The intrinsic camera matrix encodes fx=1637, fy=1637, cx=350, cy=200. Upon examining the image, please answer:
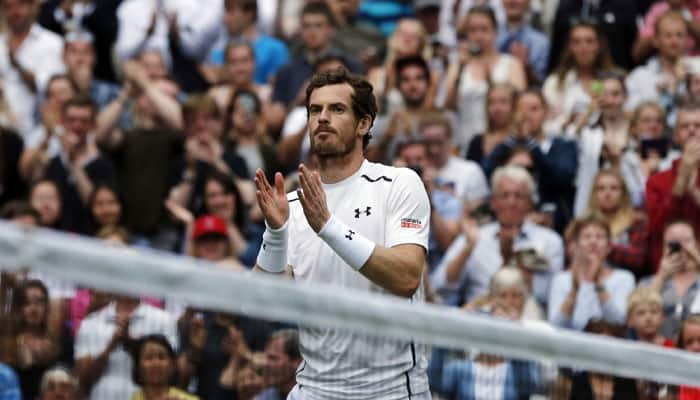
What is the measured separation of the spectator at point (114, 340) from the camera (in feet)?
21.1

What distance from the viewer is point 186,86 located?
15805mm

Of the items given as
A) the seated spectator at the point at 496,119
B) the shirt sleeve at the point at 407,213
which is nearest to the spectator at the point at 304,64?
the seated spectator at the point at 496,119

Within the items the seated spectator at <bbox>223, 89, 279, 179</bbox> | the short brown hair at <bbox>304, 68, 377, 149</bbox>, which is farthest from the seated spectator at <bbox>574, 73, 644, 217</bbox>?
the short brown hair at <bbox>304, 68, 377, 149</bbox>

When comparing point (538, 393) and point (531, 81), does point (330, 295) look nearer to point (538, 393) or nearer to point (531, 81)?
point (538, 393)

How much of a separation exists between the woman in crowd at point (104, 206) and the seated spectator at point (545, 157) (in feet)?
10.1

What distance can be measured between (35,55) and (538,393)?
30.8ft

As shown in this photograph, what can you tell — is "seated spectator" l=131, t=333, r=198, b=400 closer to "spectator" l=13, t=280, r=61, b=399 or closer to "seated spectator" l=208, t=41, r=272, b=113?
"spectator" l=13, t=280, r=61, b=399

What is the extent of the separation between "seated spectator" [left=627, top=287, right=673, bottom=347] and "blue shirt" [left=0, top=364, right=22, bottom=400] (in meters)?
5.94

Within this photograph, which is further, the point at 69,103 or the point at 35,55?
the point at 35,55

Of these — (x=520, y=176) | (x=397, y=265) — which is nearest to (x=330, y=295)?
(x=397, y=265)

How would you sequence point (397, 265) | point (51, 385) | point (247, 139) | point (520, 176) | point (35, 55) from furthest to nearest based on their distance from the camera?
point (35, 55) < point (247, 139) < point (520, 176) < point (397, 265) < point (51, 385)

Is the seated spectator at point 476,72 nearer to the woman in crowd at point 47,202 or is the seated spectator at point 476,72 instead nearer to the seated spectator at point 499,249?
the seated spectator at point 499,249

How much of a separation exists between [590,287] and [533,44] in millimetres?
3864

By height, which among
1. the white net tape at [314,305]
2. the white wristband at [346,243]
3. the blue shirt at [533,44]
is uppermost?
the blue shirt at [533,44]
